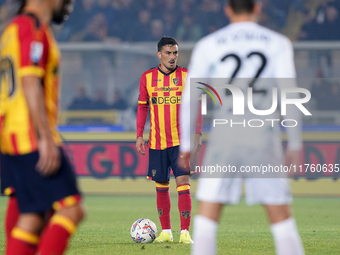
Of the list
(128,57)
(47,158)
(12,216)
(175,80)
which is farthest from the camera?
(128,57)

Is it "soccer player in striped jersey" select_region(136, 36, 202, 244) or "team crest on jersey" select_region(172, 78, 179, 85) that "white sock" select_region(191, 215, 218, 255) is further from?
"team crest on jersey" select_region(172, 78, 179, 85)

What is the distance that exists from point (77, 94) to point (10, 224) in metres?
10.3

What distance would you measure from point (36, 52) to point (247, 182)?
1207mm

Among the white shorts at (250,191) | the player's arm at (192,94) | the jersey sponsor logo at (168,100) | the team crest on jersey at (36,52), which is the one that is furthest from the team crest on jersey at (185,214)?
the team crest on jersey at (36,52)

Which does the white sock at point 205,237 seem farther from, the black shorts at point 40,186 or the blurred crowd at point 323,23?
the blurred crowd at point 323,23

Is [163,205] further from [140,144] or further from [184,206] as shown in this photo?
[140,144]

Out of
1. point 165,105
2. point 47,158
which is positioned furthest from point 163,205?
point 47,158

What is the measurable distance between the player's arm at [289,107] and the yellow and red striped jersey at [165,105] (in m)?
2.96

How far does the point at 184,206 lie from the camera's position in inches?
219

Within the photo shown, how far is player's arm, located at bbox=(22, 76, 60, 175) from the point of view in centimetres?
261

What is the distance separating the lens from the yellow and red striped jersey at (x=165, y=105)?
584 centimetres

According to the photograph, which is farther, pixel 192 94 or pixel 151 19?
pixel 151 19

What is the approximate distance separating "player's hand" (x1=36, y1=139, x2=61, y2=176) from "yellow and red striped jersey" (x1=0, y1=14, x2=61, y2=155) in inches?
3.8

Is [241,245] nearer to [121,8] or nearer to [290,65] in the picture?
[290,65]
